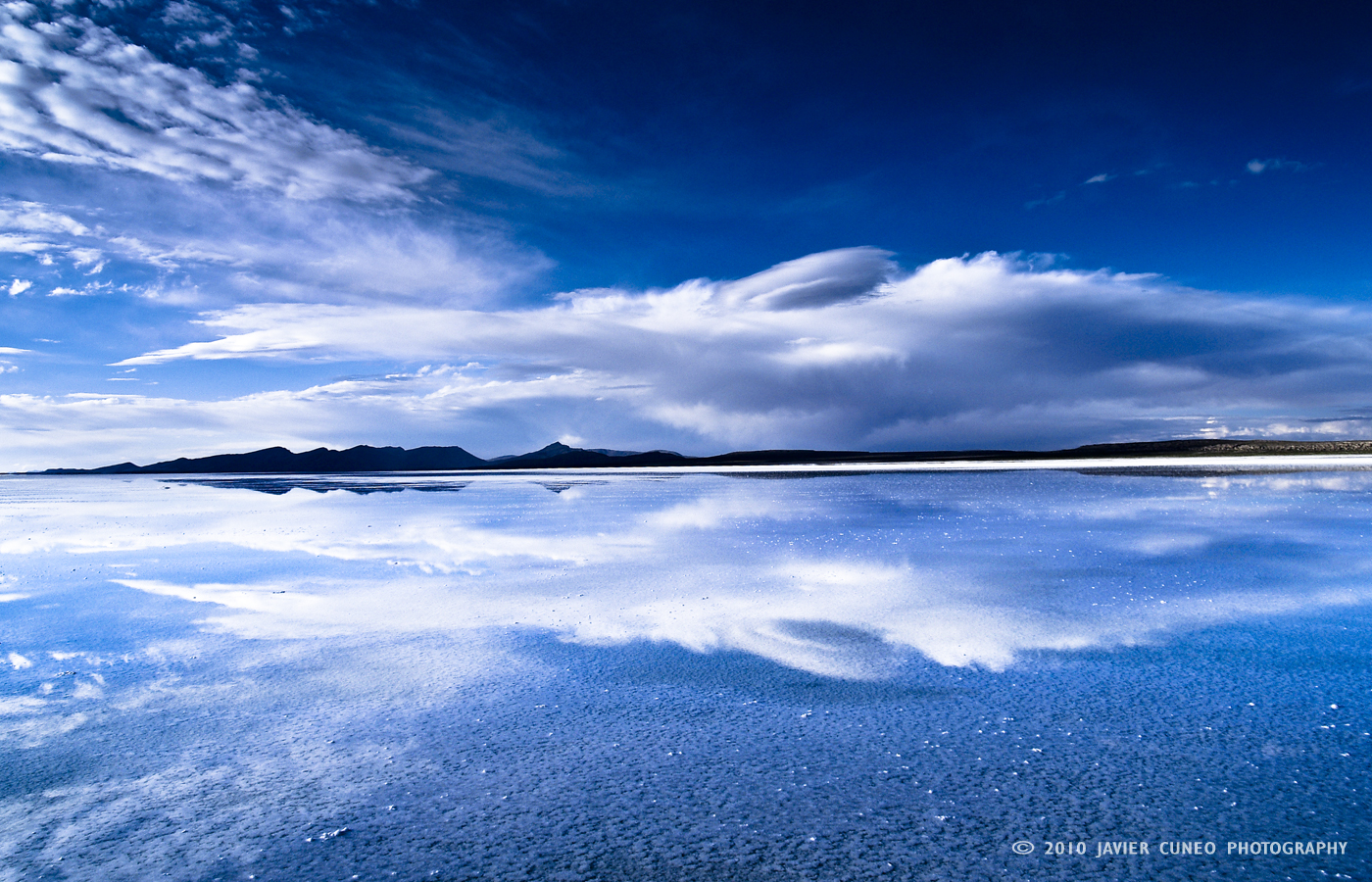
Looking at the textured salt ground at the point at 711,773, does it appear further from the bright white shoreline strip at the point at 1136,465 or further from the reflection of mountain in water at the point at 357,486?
the bright white shoreline strip at the point at 1136,465

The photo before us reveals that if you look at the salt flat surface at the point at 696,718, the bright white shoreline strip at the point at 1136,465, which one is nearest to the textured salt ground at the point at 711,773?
the salt flat surface at the point at 696,718

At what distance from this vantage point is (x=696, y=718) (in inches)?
196

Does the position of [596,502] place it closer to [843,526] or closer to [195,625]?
[843,526]

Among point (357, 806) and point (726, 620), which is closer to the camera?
point (357, 806)

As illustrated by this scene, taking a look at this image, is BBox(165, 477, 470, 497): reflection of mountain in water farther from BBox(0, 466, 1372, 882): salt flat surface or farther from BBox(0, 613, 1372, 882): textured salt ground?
BBox(0, 613, 1372, 882): textured salt ground

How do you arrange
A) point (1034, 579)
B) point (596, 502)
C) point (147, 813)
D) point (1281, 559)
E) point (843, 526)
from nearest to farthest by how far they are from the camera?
point (147, 813) < point (1034, 579) < point (1281, 559) < point (843, 526) < point (596, 502)

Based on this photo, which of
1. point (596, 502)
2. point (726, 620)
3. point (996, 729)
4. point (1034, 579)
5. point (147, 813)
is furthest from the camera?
point (596, 502)

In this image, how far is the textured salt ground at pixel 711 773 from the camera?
11.0 feet

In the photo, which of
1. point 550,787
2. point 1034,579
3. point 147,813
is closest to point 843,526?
point 1034,579

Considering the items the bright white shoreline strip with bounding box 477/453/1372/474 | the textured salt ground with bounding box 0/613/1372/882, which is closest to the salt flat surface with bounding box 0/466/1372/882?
the textured salt ground with bounding box 0/613/1372/882

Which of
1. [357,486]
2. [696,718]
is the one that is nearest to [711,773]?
[696,718]

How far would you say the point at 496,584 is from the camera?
9.86 m

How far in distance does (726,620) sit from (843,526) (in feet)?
28.7

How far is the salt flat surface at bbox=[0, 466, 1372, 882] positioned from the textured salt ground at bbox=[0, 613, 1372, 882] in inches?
0.9
